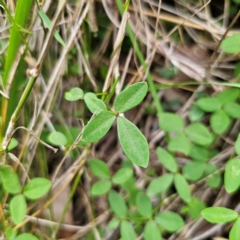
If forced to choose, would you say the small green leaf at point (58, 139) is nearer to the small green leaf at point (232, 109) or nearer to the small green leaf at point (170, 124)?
the small green leaf at point (170, 124)

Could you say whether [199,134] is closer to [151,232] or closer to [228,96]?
[228,96]

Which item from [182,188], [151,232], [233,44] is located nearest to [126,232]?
[151,232]

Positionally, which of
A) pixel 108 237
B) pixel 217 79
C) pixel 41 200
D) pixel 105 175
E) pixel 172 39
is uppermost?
pixel 172 39

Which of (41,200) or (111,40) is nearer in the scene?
(41,200)

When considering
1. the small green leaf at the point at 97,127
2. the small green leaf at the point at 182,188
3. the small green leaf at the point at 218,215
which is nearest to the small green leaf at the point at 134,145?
the small green leaf at the point at 97,127

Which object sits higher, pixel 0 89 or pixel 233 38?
pixel 233 38

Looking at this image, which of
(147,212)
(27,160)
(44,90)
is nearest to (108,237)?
(147,212)

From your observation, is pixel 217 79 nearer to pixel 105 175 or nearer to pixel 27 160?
pixel 105 175

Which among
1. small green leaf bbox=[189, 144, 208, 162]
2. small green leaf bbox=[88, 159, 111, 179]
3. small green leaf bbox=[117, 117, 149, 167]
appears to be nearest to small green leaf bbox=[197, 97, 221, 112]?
small green leaf bbox=[189, 144, 208, 162]
